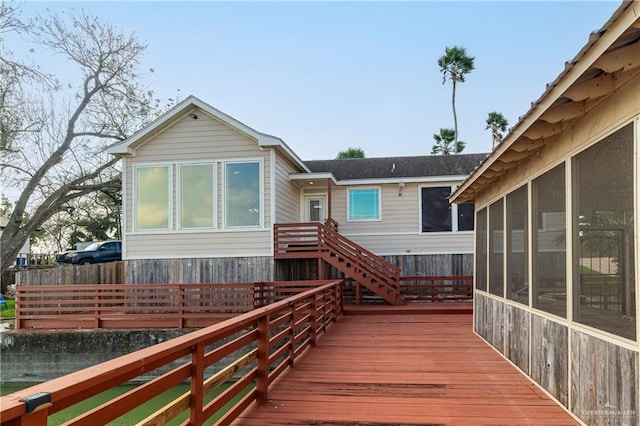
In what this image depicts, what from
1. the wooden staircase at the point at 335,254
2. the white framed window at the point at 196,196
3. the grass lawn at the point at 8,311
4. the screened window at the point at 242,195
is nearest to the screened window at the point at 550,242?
the wooden staircase at the point at 335,254

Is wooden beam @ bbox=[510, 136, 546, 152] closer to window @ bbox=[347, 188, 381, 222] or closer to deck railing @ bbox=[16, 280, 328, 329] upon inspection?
→ deck railing @ bbox=[16, 280, 328, 329]

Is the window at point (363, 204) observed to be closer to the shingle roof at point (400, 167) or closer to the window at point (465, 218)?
the shingle roof at point (400, 167)

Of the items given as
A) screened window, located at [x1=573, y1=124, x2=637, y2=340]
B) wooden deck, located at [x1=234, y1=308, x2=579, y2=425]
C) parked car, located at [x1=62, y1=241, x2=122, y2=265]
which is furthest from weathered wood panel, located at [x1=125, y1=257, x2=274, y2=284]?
parked car, located at [x1=62, y1=241, x2=122, y2=265]

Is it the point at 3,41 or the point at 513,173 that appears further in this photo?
the point at 3,41

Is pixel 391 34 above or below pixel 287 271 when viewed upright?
above

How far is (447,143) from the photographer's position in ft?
97.7

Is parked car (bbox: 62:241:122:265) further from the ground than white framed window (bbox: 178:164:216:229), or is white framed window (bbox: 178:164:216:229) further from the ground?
white framed window (bbox: 178:164:216:229)

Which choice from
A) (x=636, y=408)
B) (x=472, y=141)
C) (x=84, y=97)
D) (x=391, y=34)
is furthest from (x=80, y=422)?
(x=472, y=141)

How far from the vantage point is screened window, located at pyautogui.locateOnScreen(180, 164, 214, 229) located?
1011 centimetres

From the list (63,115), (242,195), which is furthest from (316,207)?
(63,115)

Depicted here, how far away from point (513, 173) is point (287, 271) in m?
7.36

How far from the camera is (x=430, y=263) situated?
12234mm

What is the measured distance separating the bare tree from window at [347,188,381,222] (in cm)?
1141

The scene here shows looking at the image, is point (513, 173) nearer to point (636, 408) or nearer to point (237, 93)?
point (636, 408)
